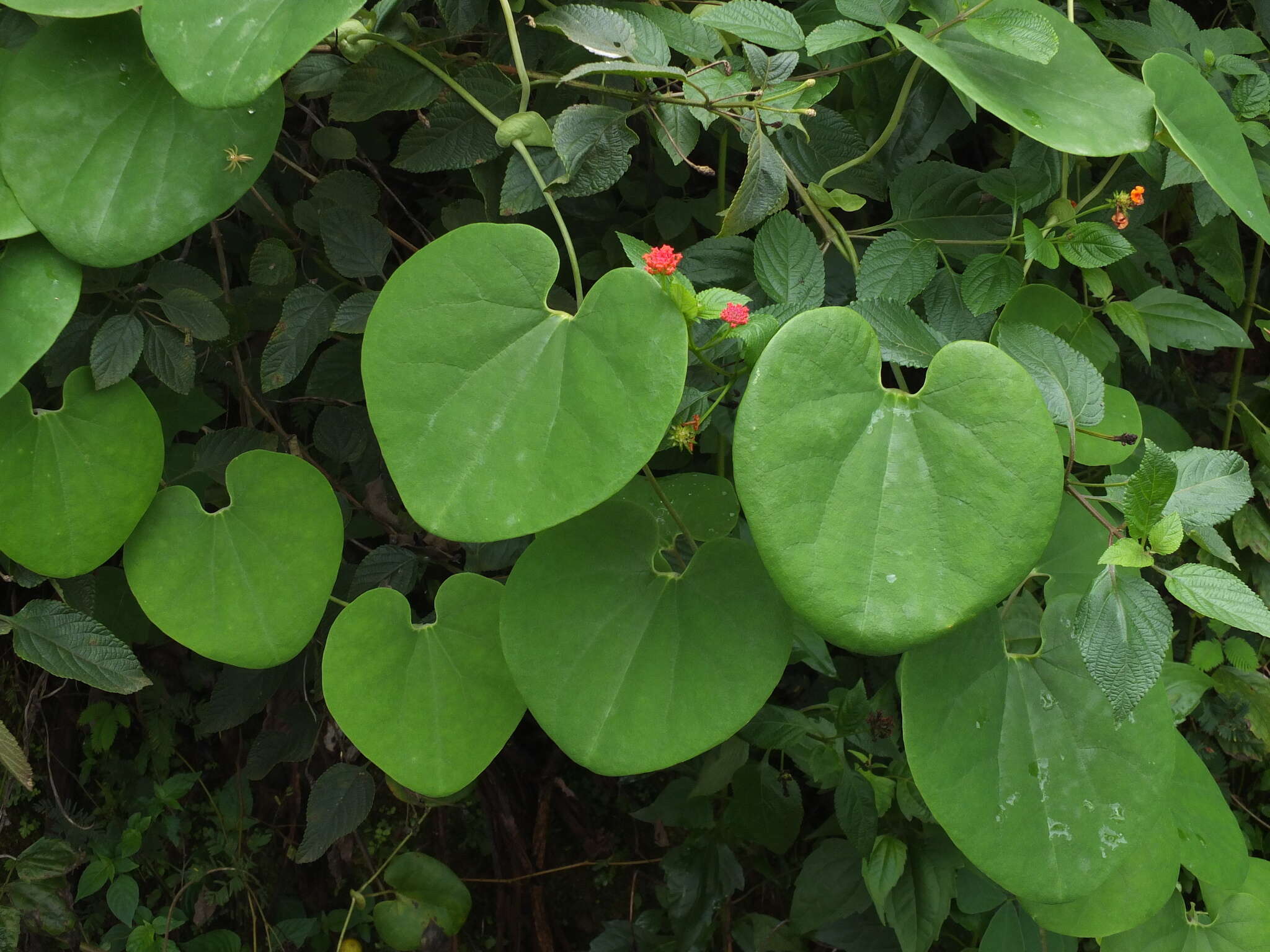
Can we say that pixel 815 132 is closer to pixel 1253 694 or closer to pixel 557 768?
pixel 1253 694

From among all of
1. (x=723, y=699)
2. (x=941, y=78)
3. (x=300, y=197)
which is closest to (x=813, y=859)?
(x=723, y=699)

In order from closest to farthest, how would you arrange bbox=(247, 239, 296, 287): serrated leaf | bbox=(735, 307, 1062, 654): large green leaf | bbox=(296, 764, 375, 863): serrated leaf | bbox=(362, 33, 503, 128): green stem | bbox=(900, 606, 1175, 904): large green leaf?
bbox=(735, 307, 1062, 654): large green leaf
bbox=(900, 606, 1175, 904): large green leaf
bbox=(362, 33, 503, 128): green stem
bbox=(247, 239, 296, 287): serrated leaf
bbox=(296, 764, 375, 863): serrated leaf

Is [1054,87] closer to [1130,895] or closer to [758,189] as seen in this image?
[758,189]

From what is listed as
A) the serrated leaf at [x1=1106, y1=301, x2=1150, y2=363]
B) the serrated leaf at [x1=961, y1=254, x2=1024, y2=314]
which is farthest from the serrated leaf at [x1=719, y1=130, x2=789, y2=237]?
the serrated leaf at [x1=1106, y1=301, x2=1150, y2=363]

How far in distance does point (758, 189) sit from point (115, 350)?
65 centimetres

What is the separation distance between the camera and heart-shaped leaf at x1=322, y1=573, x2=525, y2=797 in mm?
819

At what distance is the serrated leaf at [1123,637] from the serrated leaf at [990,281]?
1.02 feet

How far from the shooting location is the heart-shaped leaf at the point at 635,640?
2.32ft

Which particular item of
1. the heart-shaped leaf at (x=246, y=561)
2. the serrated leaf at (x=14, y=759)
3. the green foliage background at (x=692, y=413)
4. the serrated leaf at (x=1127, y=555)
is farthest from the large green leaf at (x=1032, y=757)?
the serrated leaf at (x=14, y=759)

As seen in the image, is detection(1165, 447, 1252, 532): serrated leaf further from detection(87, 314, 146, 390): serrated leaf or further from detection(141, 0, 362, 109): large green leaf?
detection(87, 314, 146, 390): serrated leaf

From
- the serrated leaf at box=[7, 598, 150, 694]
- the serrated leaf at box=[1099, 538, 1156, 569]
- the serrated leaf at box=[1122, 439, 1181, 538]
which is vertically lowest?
the serrated leaf at box=[7, 598, 150, 694]

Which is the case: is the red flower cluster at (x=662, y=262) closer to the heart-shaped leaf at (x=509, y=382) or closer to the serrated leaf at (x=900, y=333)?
the heart-shaped leaf at (x=509, y=382)

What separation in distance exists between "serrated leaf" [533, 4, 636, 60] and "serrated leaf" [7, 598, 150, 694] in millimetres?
787

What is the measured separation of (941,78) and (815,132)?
20 centimetres
